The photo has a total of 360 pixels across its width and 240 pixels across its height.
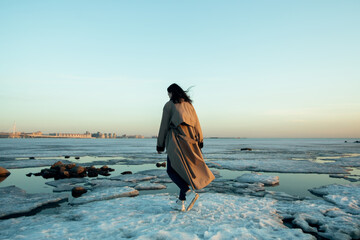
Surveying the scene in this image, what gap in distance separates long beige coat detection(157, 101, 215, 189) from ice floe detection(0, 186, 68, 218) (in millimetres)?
2735

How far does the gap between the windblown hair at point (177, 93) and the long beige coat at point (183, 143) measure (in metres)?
0.07

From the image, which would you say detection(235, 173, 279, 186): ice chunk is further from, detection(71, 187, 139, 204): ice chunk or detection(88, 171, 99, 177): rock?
detection(88, 171, 99, 177): rock

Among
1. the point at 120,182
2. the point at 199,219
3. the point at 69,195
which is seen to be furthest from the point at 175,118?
the point at 120,182

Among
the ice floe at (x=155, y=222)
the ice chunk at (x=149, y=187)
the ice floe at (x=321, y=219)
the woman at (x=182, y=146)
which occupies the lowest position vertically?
the ice chunk at (x=149, y=187)

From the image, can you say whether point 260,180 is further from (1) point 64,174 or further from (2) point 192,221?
(1) point 64,174

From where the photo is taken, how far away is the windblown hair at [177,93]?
4.16 m

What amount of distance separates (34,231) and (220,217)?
8.64ft

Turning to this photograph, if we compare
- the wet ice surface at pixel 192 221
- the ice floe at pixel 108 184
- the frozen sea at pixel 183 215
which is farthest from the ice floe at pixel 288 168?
the wet ice surface at pixel 192 221

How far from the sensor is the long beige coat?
3.97 metres

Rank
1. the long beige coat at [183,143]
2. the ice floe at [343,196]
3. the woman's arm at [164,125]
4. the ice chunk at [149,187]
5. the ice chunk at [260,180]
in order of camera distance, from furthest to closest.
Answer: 1. the ice chunk at [260,180]
2. the ice chunk at [149,187]
3. the ice floe at [343,196]
4. the woman's arm at [164,125]
5. the long beige coat at [183,143]

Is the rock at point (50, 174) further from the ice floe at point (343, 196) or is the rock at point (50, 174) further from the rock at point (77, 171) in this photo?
the ice floe at point (343, 196)

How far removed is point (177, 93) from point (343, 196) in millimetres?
4380

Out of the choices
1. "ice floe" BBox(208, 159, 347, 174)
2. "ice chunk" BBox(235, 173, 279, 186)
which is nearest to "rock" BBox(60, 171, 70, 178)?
"ice floe" BBox(208, 159, 347, 174)

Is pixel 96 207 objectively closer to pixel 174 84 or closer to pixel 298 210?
pixel 174 84
